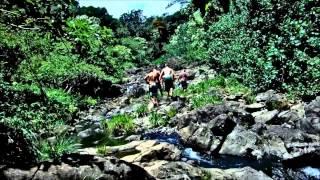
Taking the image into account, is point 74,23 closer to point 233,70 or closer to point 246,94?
point 246,94

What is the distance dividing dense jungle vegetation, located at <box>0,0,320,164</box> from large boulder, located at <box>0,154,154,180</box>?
0.72 m

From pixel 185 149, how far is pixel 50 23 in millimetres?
7935

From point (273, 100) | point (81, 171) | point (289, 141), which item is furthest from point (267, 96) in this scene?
point (81, 171)

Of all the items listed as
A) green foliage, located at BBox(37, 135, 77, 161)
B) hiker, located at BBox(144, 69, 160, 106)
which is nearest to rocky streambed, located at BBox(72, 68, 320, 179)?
green foliage, located at BBox(37, 135, 77, 161)

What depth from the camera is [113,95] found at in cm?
2852

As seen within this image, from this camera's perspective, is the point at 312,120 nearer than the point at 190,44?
Yes

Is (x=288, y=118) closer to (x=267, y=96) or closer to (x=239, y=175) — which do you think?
(x=267, y=96)

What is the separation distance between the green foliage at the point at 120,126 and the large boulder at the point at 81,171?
857cm

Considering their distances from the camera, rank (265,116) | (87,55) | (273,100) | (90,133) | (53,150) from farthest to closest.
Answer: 1. (90,133)
2. (273,100)
3. (265,116)
4. (53,150)
5. (87,55)

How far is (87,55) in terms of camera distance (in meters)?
4.99

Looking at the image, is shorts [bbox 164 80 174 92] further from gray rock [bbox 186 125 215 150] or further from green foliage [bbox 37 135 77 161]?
green foliage [bbox 37 135 77 161]

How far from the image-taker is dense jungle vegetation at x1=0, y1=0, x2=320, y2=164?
4.92 m

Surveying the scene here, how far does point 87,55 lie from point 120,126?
11.0 m

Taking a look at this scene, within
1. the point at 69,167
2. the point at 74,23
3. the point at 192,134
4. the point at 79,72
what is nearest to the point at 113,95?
the point at 79,72
